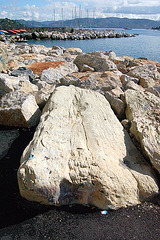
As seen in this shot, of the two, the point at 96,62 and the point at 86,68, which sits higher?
the point at 96,62

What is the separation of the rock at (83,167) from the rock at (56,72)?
12.5 feet

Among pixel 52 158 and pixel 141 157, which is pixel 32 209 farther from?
pixel 141 157

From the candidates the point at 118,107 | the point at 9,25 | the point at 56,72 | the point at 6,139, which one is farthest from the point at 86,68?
the point at 9,25

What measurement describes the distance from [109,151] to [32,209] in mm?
1856

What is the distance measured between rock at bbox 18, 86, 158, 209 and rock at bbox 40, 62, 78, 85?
3817 mm

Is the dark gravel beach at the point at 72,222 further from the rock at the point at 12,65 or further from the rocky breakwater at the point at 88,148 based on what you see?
the rock at the point at 12,65

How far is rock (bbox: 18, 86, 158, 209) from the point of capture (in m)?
3.51

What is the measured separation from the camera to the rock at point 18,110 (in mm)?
6020

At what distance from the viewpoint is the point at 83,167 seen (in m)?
3.72

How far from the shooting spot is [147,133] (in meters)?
4.41

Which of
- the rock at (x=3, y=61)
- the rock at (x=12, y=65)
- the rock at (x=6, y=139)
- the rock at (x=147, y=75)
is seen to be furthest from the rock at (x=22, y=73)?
the rock at (x=147, y=75)

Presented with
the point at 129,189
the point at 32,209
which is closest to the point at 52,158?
the point at 32,209

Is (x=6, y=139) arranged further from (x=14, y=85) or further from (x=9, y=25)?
(x=9, y=25)

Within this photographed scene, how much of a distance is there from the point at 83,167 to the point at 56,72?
6169 mm
